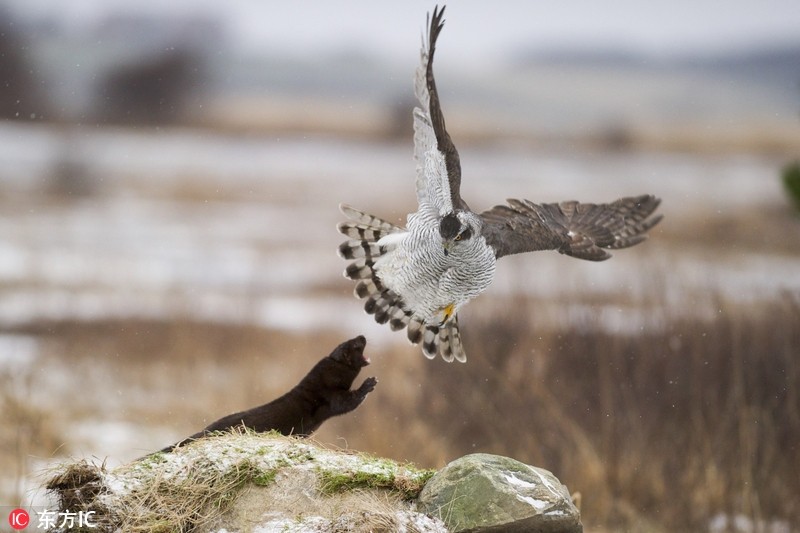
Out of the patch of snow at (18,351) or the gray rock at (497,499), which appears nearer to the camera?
the gray rock at (497,499)

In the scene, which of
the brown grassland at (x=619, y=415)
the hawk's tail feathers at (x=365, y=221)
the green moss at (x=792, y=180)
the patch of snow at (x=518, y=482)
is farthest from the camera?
the brown grassland at (x=619, y=415)

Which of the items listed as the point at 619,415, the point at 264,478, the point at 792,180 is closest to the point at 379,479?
the point at 264,478

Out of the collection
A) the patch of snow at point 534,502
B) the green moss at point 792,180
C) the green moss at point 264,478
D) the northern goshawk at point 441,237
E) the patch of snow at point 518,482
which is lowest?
the patch of snow at point 534,502

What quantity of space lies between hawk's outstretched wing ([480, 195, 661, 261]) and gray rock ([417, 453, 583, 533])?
42.4 inches

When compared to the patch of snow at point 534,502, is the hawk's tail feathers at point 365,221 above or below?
above

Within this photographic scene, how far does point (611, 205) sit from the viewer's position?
487 centimetres

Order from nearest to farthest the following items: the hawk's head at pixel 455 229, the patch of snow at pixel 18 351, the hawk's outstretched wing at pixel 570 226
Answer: the hawk's head at pixel 455 229, the hawk's outstretched wing at pixel 570 226, the patch of snow at pixel 18 351

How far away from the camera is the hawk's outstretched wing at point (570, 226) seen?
14.0 feet

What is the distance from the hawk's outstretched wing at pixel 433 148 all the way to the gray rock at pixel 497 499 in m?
1.19

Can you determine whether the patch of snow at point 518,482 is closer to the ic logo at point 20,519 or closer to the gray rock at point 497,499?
the gray rock at point 497,499

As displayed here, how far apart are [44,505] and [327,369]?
135 centimetres

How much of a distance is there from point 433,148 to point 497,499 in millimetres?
1586

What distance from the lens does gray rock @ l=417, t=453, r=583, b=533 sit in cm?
345

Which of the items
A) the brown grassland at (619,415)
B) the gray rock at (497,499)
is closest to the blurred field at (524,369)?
the brown grassland at (619,415)
